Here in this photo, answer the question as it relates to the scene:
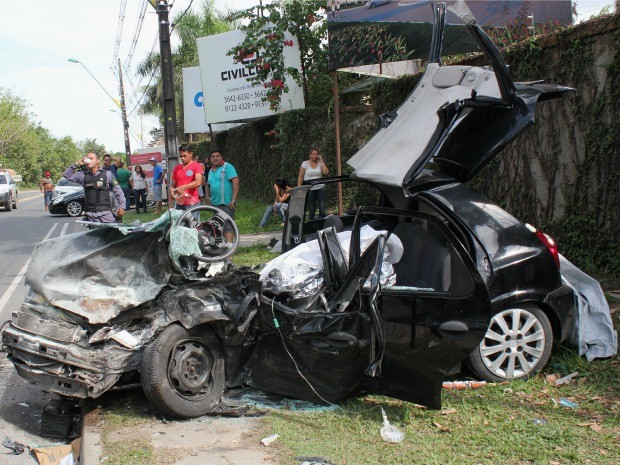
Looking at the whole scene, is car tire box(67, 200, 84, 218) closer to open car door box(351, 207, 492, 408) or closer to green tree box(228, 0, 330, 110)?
green tree box(228, 0, 330, 110)

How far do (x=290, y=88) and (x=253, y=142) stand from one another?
4.29m

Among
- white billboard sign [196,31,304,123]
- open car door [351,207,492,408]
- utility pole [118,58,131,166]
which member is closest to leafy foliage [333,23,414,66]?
open car door [351,207,492,408]

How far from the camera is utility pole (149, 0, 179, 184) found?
12.8 metres

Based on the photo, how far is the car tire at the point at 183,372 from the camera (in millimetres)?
4406

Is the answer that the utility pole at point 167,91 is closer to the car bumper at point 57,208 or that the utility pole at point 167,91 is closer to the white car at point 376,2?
the white car at point 376,2

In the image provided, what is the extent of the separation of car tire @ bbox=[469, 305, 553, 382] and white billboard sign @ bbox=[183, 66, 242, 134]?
23.3 m

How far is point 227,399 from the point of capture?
15.7 feet

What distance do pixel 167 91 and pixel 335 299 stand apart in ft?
31.6

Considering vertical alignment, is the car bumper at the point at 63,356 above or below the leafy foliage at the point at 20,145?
below

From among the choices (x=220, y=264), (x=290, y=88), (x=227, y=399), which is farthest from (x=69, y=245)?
(x=290, y=88)

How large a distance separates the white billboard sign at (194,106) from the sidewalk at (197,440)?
2339cm

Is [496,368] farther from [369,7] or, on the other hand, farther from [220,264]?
[369,7]

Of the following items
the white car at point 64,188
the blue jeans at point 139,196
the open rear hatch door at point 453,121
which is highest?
the open rear hatch door at point 453,121

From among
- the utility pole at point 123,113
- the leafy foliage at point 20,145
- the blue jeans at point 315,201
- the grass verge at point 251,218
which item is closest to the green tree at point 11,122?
the leafy foliage at point 20,145
